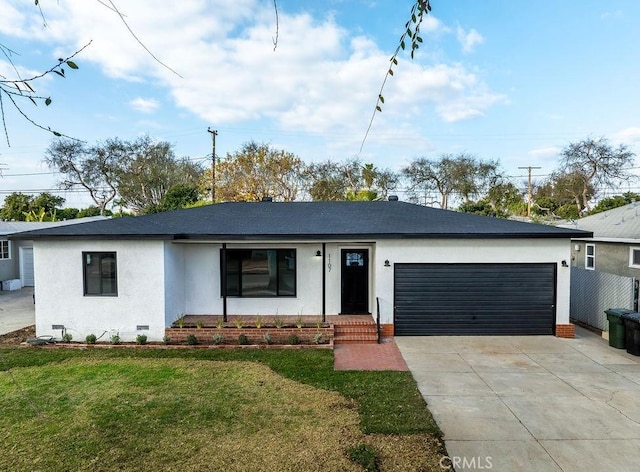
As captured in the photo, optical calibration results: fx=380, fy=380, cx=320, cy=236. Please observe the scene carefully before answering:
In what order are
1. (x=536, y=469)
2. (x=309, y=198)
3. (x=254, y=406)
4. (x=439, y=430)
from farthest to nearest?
(x=309, y=198) < (x=254, y=406) < (x=439, y=430) < (x=536, y=469)

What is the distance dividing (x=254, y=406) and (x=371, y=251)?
20.2 ft

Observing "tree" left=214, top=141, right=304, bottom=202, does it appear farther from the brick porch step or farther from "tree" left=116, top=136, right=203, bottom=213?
the brick porch step

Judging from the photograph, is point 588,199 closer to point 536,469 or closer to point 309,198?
point 309,198

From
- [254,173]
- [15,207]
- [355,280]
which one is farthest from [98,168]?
[355,280]

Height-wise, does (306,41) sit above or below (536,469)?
above

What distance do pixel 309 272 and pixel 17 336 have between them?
804 cm

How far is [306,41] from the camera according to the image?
2.85 m

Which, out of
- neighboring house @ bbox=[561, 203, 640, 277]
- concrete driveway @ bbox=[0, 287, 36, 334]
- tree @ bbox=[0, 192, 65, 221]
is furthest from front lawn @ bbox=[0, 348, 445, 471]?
tree @ bbox=[0, 192, 65, 221]

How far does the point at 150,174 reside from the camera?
36.6 m

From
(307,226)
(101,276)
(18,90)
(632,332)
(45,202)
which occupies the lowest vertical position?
(632,332)

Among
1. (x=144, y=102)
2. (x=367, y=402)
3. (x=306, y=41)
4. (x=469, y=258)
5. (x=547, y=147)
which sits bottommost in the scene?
(x=367, y=402)

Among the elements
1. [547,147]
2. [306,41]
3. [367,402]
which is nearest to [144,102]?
[306,41]

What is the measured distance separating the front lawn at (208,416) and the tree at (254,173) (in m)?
23.2

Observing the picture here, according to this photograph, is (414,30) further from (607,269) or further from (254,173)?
(254,173)
